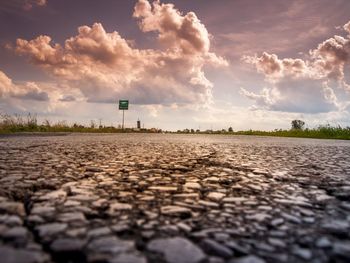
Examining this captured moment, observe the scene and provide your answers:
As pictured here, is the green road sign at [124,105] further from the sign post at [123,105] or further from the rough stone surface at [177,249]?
the rough stone surface at [177,249]

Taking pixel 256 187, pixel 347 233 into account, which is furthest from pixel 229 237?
pixel 256 187

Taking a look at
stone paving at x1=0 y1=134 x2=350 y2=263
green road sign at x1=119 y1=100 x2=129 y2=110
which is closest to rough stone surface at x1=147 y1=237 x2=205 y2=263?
stone paving at x1=0 y1=134 x2=350 y2=263

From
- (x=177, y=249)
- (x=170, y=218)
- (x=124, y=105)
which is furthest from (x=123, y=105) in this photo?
(x=177, y=249)

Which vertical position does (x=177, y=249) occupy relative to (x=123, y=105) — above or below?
below

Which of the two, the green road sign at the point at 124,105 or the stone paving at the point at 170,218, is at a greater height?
the green road sign at the point at 124,105

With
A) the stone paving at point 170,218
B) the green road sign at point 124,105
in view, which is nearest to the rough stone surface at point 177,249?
the stone paving at point 170,218

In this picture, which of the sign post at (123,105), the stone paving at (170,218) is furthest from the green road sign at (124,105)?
the stone paving at (170,218)

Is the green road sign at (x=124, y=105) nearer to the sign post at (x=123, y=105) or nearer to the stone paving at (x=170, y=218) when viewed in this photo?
the sign post at (x=123, y=105)

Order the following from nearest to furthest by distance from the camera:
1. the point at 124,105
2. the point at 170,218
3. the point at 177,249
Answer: the point at 177,249, the point at 170,218, the point at 124,105

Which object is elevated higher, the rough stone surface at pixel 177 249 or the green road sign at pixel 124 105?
the green road sign at pixel 124 105

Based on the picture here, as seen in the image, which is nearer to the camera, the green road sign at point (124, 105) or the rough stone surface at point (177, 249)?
the rough stone surface at point (177, 249)

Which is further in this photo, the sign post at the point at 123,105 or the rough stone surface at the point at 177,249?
the sign post at the point at 123,105

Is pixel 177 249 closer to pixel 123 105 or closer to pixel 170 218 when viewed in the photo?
pixel 170 218

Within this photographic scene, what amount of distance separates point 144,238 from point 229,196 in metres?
1.28
